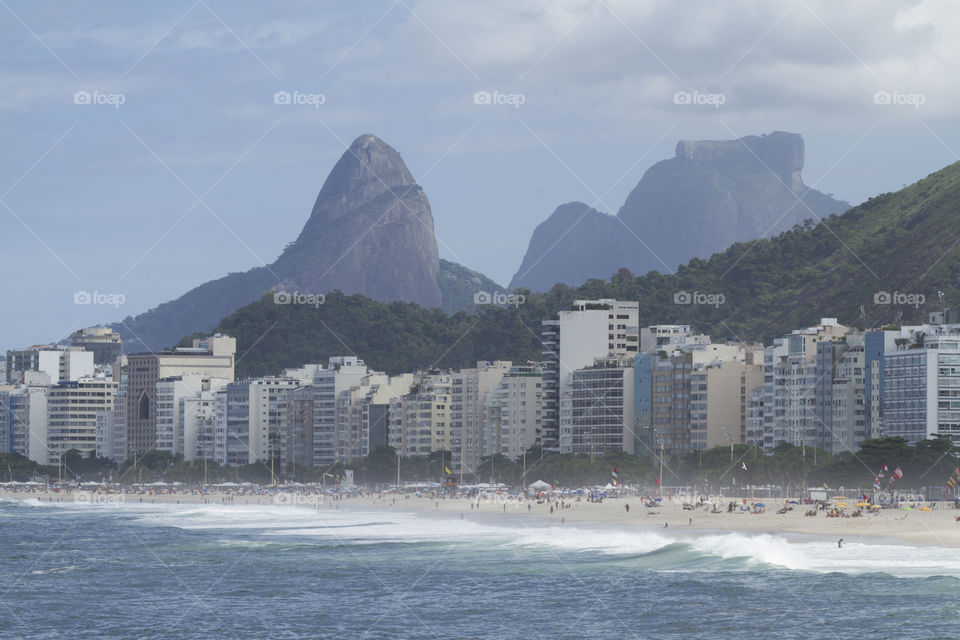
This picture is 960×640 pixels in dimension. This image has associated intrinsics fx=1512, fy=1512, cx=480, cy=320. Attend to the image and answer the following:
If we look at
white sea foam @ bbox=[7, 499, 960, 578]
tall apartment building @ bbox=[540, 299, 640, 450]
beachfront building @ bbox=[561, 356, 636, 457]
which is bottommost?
white sea foam @ bbox=[7, 499, 960, 578]

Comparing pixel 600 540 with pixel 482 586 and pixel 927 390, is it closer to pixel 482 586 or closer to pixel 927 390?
pixel 482 586

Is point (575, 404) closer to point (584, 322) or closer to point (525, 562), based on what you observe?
point (584, 322)

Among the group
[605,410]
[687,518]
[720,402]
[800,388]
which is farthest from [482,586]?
[605,410]

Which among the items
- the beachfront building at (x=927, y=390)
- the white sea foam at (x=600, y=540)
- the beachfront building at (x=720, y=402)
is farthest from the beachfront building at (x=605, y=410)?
the beachfront building at (x=927, y=390)

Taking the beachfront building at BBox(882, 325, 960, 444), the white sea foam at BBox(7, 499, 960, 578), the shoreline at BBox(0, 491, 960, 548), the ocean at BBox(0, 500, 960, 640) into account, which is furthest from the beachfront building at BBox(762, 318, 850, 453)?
the ocean at BBox(0, 500, 960, 640)

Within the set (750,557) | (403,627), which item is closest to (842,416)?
(750,557)

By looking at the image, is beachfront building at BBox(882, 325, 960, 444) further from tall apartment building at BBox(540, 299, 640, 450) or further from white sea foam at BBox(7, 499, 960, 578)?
tall apartment building at BBox(540, 299, 640, 450)
